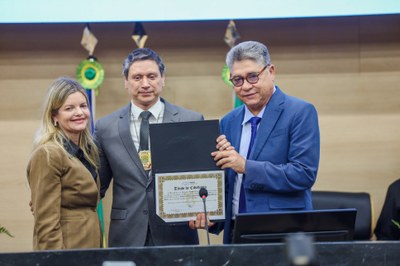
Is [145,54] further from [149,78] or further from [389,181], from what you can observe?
[389,181]

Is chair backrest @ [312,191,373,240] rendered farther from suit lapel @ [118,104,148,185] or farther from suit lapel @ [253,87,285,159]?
suit lapel @ [118,104,148,185]

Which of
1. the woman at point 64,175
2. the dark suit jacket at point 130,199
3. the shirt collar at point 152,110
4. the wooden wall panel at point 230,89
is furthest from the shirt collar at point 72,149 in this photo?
the wooden wall panel at point 230,89

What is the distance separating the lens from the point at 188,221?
2.64 m

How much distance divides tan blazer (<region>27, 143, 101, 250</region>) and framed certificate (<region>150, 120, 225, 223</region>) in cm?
35

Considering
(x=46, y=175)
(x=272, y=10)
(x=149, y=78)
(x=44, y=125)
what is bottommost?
(x=46, y=175)

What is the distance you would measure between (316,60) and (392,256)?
2628mm

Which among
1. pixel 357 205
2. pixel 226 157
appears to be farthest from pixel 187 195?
pixel 357 205

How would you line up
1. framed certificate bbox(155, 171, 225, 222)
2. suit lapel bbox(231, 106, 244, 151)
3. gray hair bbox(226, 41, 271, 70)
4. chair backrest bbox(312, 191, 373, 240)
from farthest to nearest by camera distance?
chair backrest bbox(312, 191, 373, 240), suit lapel bbox(231, 106, 244, 151), gray hair bbox(226, 41, 271, 70), framed certificate bbox(155, 171, 225, 222)

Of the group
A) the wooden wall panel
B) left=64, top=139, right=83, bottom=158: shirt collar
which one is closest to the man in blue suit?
left=64, top=139, right=83, bottom=158: shirt collar

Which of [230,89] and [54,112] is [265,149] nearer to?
[54,112]

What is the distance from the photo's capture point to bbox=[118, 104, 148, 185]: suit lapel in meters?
2.95

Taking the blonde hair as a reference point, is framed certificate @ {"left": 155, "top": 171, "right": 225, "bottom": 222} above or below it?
below

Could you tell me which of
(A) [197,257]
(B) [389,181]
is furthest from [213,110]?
(A) [197,257]

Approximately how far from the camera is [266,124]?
109 inches
